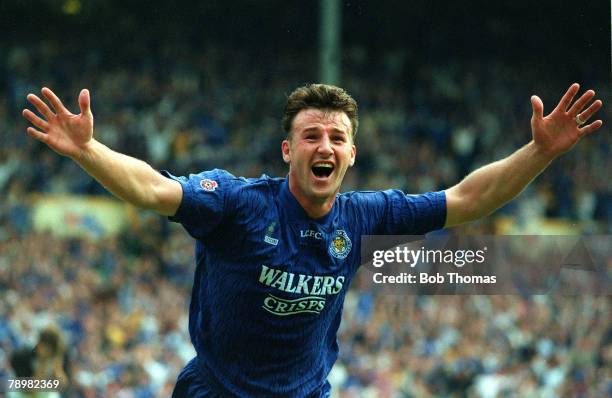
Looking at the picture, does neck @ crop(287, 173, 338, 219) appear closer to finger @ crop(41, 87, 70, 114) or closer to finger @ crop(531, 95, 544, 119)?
finger @ crop(531, 95, 544, 119)

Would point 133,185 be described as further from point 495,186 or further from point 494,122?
point 494,122

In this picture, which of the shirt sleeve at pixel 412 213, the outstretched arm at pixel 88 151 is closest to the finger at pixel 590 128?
the shirt sleeve at pixel 412 213

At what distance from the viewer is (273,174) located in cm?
1766

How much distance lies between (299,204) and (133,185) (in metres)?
0.94

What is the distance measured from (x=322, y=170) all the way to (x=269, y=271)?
538 millimetres

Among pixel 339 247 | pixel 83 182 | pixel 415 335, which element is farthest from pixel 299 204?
pixel 83 182

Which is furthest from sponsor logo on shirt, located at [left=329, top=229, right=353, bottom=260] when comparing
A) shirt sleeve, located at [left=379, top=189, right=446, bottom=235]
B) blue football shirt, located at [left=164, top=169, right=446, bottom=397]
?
shirt sleeve, located at [left=379, top=189, right=446, bottom=235]

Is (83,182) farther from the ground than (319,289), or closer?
farther from the ground

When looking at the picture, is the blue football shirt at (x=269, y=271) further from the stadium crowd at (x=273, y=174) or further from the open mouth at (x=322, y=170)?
the stadium crowd at (x=273, y=174)

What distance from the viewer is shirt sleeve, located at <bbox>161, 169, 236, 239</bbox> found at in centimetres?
447

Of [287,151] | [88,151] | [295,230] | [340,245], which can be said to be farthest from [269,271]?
[88,151]

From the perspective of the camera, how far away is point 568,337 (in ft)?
46.5

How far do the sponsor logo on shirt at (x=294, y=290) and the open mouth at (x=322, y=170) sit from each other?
1.53ft

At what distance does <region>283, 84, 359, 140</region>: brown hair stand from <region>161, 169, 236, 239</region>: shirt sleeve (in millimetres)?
543
